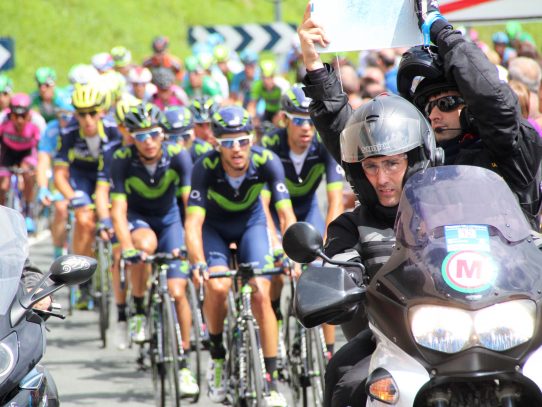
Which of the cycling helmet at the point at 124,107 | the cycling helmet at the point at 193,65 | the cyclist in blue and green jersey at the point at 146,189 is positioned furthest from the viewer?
the cycling helmet at the point at 193,65

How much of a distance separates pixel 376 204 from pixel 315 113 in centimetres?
94

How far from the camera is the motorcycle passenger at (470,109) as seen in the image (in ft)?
18.4

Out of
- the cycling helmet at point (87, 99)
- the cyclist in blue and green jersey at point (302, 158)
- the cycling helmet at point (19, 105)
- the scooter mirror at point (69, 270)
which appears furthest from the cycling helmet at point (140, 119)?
the cycling helmet at point (19, 105)

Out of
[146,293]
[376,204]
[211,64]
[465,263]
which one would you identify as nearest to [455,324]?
[465,263]

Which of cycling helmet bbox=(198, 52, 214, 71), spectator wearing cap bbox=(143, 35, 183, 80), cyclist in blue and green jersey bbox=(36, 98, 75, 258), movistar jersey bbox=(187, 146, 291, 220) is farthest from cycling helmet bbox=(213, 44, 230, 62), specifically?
movistar jersey bbox=(187, 146, 291, 220)

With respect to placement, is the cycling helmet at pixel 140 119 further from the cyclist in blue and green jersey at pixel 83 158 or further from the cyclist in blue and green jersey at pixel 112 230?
the cyclist in blue and green jersey at pixel 83 158

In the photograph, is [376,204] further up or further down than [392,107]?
further down

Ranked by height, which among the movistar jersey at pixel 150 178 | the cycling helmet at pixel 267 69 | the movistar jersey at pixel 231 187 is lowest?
the movistar jersey at pixel 231 187

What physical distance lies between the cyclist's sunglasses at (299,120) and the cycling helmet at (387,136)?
201 inches

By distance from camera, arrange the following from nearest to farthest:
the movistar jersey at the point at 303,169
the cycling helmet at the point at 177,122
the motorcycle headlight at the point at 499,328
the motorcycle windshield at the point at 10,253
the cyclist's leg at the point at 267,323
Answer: the motorcycle headlight at the point at 499,328 < the motorcycle windshield at the point at 10,253 < the cyclist's leg at the point at 267,323 < the movistar jersey at the point at 303,169 < the cycling helmet at the point at 177,122

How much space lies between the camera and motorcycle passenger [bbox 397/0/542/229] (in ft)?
18.4

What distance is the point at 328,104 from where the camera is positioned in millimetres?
6195

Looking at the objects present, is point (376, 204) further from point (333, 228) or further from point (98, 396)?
point (98, 396)

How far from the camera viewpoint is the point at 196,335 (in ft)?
33.1
